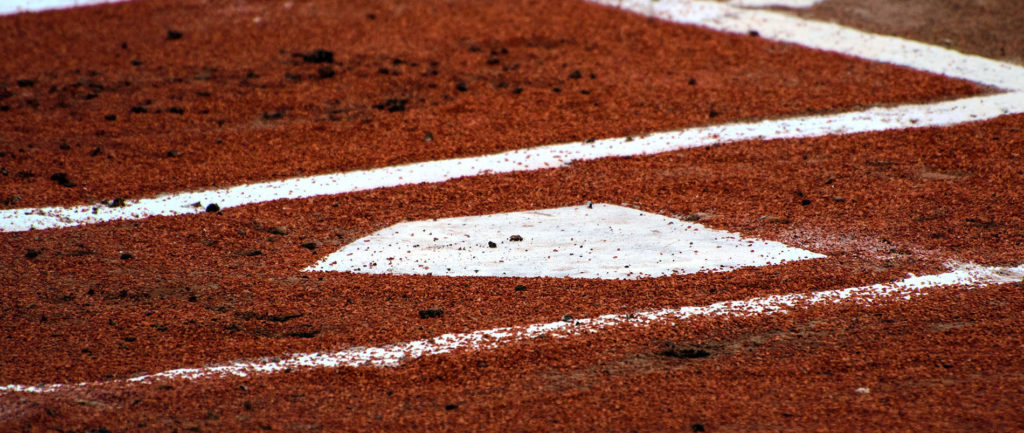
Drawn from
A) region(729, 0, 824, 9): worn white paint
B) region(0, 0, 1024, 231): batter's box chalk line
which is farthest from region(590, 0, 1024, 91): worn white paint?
region(729, 0, 824, 9): worn white paint

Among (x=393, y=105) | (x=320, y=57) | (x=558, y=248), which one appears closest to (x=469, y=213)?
(x=558, y=248)

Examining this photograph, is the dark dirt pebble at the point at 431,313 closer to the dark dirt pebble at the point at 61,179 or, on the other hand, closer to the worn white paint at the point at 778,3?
the dark dirt pebble at the point at 61,179

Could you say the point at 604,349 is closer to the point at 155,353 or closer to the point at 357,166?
Result: the point at 155,353

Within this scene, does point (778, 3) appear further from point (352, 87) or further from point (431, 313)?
point (431, 313)

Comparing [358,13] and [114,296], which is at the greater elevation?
[358,13]

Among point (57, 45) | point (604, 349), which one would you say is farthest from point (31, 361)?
point (57, 45)

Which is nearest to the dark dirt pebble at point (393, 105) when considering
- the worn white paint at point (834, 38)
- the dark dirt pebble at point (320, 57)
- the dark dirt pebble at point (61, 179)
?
the dark dirt pebble at point (320, 57)
